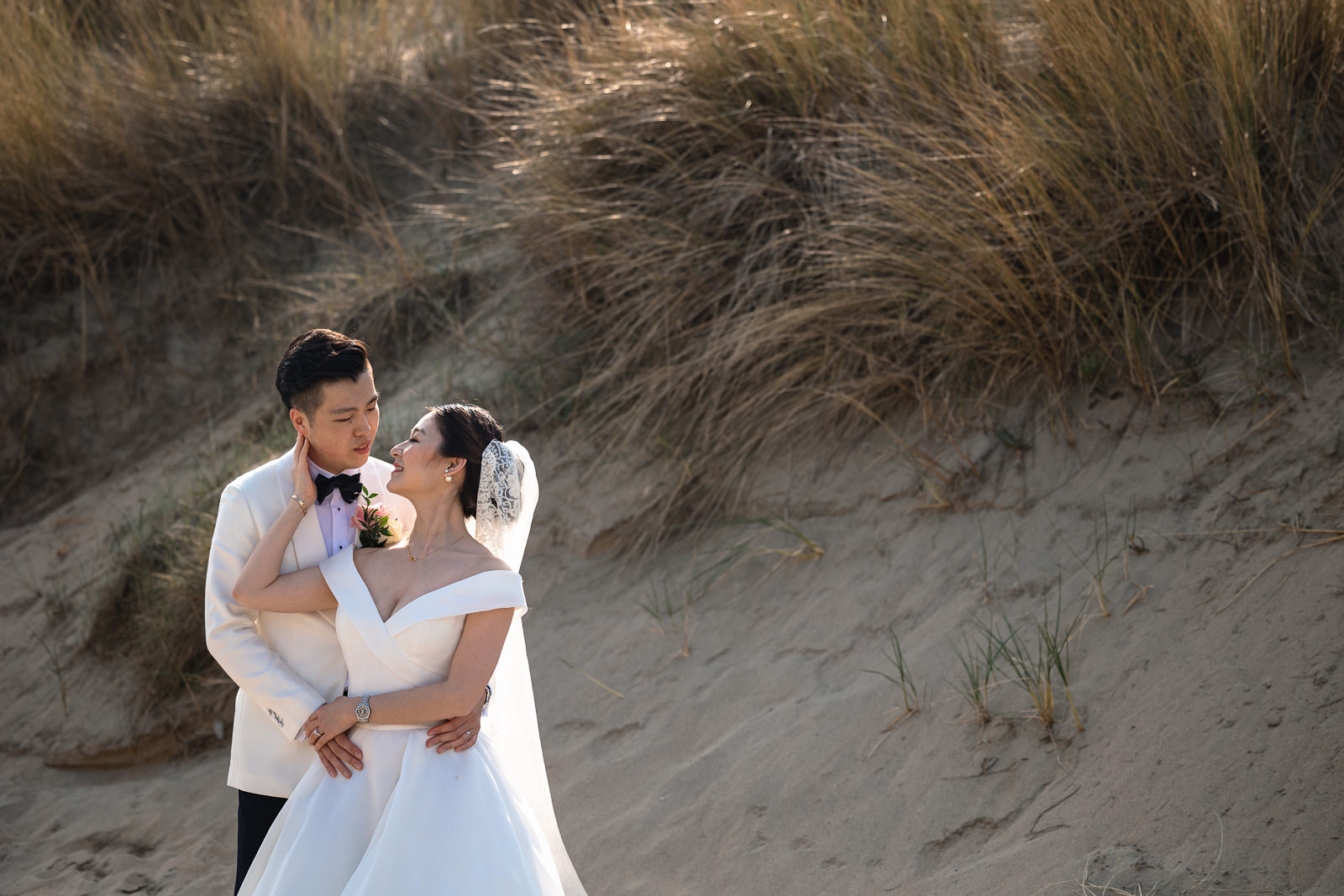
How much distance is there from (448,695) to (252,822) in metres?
0.80

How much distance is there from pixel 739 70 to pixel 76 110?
505 centimetres

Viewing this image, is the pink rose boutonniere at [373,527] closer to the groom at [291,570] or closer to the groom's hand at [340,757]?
the groom at [291,570]

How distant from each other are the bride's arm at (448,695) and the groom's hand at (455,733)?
28 mm

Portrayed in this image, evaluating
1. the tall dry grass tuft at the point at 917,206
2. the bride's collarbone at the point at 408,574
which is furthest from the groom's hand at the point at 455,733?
the tall dry grass tuft at the point at 917,206

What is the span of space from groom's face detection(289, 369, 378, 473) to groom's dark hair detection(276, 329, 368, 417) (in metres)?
0.02

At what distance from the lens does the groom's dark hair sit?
9.41 ft

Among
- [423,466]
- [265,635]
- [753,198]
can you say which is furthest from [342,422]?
[753,198]

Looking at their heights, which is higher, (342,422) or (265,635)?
(342,422)

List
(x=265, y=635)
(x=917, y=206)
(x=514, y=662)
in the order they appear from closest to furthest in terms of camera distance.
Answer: (x=265, y=635) < (x=514, y=662) < (x=917, y=206)

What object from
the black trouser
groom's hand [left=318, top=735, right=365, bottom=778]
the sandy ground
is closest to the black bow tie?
groom's hand [left=318, top=735, right=365, bottom=778]

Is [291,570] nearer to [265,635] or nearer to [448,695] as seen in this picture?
[265,635]

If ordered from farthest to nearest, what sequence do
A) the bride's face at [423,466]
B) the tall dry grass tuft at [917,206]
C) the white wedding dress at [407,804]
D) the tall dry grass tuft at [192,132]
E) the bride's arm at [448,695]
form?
the tall dry grass tuft at [192,132], the tall dry grass tuft at [917,206], the bride's face at [423,466], the bride's arm at [448,695], the white wedding dress at [407,804]

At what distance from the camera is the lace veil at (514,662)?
287 cm

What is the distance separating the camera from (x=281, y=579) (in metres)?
2.88
